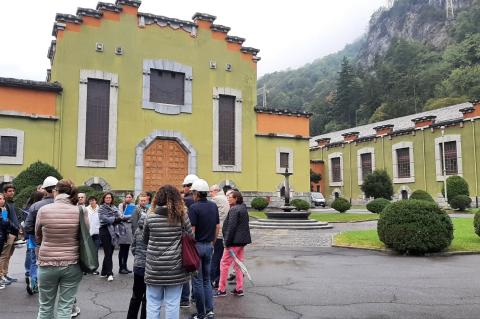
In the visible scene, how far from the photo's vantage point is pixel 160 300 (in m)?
4.66

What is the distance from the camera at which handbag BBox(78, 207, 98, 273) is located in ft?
15.2

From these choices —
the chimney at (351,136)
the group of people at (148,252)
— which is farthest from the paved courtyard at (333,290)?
the chimney at (351,136)

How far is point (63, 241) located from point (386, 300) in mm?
5154

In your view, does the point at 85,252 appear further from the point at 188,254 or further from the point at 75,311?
the point at 75,311

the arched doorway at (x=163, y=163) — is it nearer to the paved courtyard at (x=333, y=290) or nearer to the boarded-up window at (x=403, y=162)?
the paved courtyard at (x=333, y=290)

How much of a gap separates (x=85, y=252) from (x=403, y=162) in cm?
3871

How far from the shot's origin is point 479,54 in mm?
65062

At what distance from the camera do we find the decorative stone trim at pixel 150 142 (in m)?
24.4

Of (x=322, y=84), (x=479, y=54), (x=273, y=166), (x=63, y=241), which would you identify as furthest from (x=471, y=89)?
(x=63, y=241)

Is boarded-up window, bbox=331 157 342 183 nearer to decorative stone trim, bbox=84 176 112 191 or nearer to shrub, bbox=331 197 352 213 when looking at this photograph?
shrub, bbox=331 197 352 213

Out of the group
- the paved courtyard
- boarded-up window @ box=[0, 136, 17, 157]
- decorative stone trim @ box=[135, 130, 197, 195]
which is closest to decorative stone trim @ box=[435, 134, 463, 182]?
decorative stone trim @ box=[135, 130, 197, 195]

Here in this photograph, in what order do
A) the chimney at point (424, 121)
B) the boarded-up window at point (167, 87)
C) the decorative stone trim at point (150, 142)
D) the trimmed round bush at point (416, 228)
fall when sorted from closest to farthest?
the trimmed round bush at point (416, 228) < the decorative stone trim at point (150, 142) < the boarded-up window at point (167, 87) < the chimney at point (424, 121)

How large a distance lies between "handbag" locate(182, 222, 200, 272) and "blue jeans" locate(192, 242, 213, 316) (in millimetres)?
1171

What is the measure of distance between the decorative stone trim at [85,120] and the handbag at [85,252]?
19.5 metres
